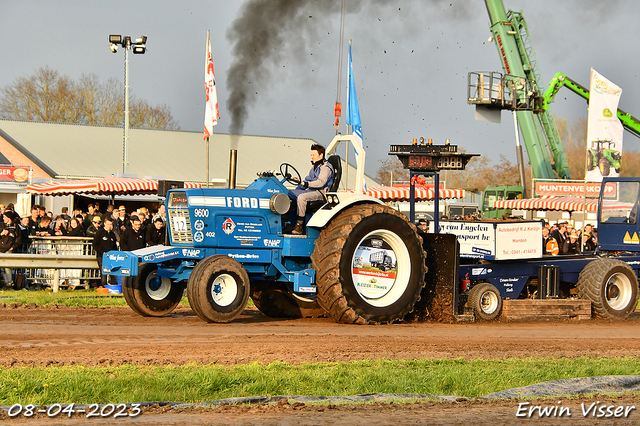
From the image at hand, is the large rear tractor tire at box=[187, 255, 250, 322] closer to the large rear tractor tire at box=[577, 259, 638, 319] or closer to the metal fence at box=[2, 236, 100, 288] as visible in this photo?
the large rear tractor tire at box=[577, 259, 638, 319]

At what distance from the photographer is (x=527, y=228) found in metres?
12.0

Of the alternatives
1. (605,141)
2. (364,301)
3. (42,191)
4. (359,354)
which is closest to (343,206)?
(364,301)

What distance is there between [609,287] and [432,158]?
3.66 metres

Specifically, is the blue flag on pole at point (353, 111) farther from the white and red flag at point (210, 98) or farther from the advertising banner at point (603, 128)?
the advertising banner at point (603, 128)

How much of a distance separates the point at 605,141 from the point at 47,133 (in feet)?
94.4

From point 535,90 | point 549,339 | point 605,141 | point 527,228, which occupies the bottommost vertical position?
point 549,339

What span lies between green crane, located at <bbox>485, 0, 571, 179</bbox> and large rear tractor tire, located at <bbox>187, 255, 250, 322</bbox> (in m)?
34.9

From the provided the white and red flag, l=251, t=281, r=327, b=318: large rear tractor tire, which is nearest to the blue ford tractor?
l=251, t=281, r=327, b=318: large rear tractor tire

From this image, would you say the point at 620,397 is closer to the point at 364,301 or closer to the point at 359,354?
the point at 359,354

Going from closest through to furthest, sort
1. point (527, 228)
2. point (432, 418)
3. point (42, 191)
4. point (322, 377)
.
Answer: point (432, 418) < point (322, 377) < point (527, 228) < point (42, 191)

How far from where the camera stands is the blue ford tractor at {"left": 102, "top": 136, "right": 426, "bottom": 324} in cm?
962

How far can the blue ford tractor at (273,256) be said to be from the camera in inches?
379

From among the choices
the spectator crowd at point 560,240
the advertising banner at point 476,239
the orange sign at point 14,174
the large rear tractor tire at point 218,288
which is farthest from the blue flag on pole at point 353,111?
the orange sign at point 14,174

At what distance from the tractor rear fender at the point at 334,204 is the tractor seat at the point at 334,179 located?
4.3 inches
